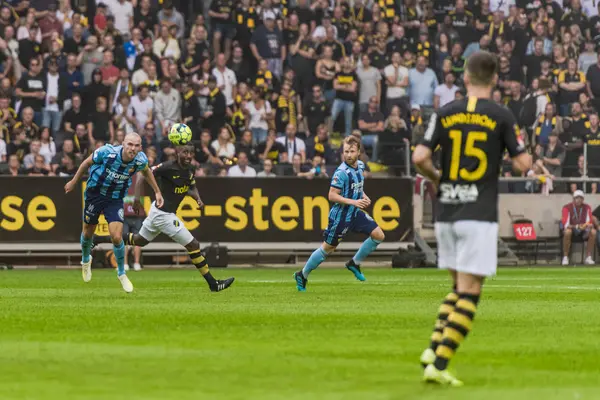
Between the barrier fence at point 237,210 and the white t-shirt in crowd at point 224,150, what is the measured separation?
0.72 meters

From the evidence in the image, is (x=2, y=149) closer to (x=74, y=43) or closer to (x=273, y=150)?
(x=74, y=43)

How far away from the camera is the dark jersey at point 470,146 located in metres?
9.03

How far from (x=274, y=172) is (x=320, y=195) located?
1195 mm

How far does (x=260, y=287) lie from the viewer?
2123 centimetres

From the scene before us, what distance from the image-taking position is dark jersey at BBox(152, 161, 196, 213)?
20.5m

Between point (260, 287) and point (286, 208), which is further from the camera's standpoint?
point (286, 208)

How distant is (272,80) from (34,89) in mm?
5918

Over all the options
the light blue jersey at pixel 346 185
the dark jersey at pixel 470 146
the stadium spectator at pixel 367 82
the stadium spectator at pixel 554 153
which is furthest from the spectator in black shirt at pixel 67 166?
the dark jersey at pixel 470 146

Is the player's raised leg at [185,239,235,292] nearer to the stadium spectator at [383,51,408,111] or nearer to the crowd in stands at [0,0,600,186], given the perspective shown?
the crowd in stands at [0,0,600,186]

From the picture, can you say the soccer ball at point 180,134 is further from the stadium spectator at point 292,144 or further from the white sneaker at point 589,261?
the white sneaker at point 589,261

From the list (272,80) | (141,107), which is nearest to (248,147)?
(272,80)

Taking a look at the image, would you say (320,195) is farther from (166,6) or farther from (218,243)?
(166,6)

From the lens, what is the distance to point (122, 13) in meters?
32.8

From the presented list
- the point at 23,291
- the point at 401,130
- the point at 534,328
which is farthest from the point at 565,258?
the point at 534,328
